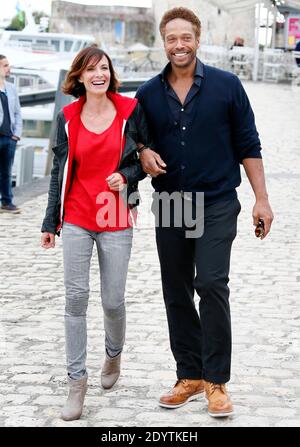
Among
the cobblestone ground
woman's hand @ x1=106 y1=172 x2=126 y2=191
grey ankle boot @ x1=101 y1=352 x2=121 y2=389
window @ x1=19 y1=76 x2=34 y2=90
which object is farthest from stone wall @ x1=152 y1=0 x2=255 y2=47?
woman's hand @ x1=106 y1=172 x2=126 y2=191

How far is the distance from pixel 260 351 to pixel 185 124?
76.4 inches

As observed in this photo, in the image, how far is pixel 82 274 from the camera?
4777mm

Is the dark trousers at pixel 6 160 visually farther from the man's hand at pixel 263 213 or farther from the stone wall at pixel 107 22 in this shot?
the stone wall at pixel 107 22

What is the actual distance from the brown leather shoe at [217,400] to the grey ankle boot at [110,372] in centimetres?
60

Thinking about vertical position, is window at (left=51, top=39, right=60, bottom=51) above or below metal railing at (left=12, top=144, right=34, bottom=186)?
below

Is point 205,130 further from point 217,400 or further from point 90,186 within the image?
point 217,400

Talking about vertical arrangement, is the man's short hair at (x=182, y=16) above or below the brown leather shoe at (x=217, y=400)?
above

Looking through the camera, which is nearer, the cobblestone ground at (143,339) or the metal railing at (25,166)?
the cobblestone ground at (143,339)

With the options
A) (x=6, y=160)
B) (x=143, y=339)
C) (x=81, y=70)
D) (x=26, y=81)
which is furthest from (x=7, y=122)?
(x=26, y=81)

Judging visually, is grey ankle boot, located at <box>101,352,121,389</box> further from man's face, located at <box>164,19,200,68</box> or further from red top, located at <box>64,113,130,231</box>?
man's face, located at <box>164,19,200,68</box>

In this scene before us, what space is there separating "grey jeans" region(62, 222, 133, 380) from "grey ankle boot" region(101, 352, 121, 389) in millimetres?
408

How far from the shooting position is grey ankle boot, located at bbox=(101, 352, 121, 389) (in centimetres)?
525

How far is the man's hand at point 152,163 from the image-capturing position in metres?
4.74

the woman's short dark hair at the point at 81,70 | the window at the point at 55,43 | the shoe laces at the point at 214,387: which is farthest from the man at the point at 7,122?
the window at the point at 55,43
